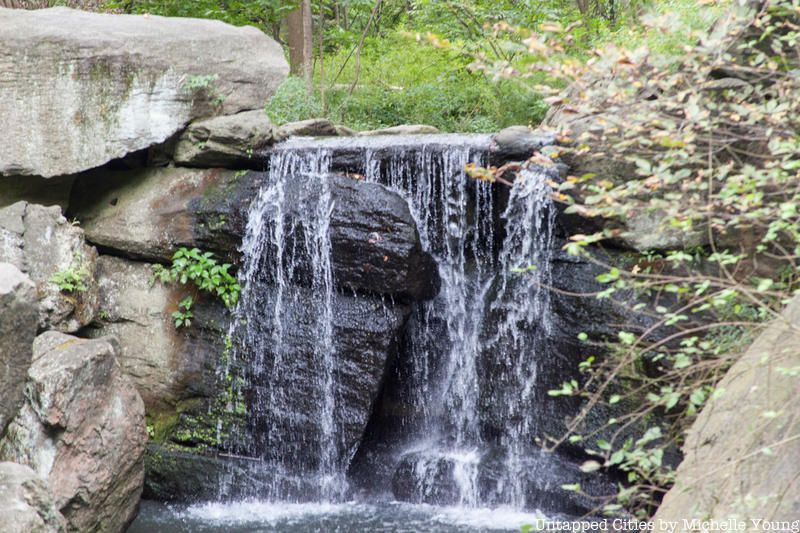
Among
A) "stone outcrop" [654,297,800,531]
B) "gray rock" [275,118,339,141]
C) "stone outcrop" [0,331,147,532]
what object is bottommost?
"stone outcrop" [0,331,147,532]

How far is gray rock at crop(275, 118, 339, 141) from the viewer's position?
853 centimetres

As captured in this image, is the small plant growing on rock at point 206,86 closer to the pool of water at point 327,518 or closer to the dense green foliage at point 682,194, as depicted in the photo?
the dense green foliage at point 682,194

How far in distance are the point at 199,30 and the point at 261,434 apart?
4.15 meters

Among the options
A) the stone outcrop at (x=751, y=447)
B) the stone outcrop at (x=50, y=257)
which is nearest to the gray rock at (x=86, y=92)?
the stone outcrop at (x=50, y=257)

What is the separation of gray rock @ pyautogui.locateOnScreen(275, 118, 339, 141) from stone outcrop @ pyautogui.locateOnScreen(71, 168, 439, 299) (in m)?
0.98

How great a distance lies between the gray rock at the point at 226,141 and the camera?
769 cm

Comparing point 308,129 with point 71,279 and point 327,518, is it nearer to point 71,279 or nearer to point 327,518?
point 71,279

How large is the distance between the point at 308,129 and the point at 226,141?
51.9 inches

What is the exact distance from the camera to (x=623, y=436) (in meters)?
6.41

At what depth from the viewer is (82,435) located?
226 inches

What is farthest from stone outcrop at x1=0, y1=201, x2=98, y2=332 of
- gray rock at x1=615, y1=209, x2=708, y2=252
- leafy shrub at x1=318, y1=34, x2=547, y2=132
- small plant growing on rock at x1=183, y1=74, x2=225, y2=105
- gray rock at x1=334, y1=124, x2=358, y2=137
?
leafy shrub at x1=318, y1=34, x2=547, y2=132

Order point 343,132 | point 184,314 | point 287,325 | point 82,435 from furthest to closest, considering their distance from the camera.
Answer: point 343,132 < point 184,314 < point 287,325 < point 82,435

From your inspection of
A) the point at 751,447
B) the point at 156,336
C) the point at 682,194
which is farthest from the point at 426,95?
the point at 751,447

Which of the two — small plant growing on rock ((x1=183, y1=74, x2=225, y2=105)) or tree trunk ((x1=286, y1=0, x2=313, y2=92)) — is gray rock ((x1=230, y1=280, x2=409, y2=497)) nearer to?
small plant growing on rock ((x1=183, y1=74, x2=225, y2=105))
